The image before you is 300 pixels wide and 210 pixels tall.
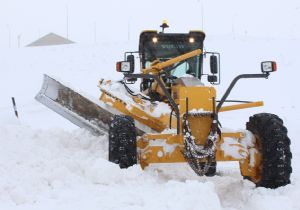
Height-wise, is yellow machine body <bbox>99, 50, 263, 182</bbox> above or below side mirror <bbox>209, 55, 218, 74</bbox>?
below

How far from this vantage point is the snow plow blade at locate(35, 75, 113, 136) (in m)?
7.34

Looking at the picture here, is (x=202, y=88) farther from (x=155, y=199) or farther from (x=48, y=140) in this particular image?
(x=48, y=140)

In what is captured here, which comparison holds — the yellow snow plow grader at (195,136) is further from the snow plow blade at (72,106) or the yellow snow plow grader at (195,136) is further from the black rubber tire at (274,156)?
the snow plow blade at (72,106)

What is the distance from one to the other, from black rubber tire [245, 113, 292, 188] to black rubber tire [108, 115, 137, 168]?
151cm

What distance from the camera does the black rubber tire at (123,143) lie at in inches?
218

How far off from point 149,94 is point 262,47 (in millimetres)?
22875

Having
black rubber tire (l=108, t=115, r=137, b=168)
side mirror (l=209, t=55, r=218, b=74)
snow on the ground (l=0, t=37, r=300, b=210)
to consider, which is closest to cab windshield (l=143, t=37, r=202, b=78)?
side mirror (l=209, t=55, r=218, b=74)

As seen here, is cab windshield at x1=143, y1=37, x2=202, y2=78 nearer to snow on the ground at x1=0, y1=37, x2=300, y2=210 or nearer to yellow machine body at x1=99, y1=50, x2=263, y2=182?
snow on the ground at x1=0, y1=37, x2=300, y2=210

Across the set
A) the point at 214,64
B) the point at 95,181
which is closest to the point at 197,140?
the point at 95,181

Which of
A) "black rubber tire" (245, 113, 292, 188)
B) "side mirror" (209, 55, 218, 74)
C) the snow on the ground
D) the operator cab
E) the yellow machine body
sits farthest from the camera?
the operator cab

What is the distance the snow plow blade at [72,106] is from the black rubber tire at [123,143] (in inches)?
65.9

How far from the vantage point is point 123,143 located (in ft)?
18.2

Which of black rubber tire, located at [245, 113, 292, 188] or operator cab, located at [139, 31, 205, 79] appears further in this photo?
operator cab, located at [139, 31, 205, 79]

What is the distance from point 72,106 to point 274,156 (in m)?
3.26
